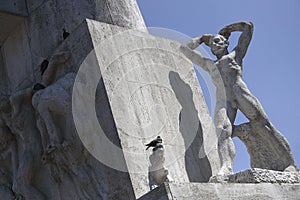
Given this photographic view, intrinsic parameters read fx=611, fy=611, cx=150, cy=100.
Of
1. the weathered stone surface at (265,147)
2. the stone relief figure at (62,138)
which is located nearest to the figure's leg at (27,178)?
the stone relief figure at (62,138)

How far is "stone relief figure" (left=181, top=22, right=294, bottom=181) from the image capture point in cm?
778

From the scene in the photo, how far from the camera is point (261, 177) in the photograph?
7.09 m

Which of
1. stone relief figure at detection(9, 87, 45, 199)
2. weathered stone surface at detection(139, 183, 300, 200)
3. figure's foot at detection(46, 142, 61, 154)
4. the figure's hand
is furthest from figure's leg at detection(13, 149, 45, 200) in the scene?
the figure's hand

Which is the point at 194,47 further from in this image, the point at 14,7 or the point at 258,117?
the point at 14,7

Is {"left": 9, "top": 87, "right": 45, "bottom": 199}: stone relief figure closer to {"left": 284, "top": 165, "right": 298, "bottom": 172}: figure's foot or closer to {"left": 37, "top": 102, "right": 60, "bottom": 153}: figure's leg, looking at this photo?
{"left": 37, "top": 102, "right": 60, "bottom": 153}: figure's leg

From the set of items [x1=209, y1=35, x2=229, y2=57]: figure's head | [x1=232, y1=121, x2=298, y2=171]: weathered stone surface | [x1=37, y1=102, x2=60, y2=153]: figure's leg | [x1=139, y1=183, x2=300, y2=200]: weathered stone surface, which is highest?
[x1=209, y1=35, x2=229, y2=57]: figure's head

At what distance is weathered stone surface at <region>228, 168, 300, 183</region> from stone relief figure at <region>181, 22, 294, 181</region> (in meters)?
0.22

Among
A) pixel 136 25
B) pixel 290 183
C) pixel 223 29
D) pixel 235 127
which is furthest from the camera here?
pixel 136 25

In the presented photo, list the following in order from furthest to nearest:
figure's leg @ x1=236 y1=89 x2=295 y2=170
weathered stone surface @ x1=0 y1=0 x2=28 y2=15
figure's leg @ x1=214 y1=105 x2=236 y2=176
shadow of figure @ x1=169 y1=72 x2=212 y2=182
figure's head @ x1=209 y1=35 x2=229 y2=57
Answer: weathered stone surface @ x1=0 y1=0 x2=28 y2=15 → figure's head @ x1=209 y1=35 x2=229 y2=57 → shadow of figure @ x1=169 y1=72 x2=212 y2=182 → figure's leg @ x1=236 y1=89 x2=295 y2=170 → figure's leg @ x1=214 y1=105 x2=236 y2=176

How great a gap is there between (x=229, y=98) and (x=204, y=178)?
114cm

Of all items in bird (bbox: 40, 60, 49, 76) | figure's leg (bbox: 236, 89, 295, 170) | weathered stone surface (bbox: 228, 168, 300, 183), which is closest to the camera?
weathered stone surface (bbox: 228, 168, 300, 183)

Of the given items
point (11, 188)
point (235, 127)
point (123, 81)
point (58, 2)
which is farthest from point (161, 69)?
point (11, 188)

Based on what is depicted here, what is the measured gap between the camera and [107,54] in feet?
27.3

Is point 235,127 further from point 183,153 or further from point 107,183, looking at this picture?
point 107,183
